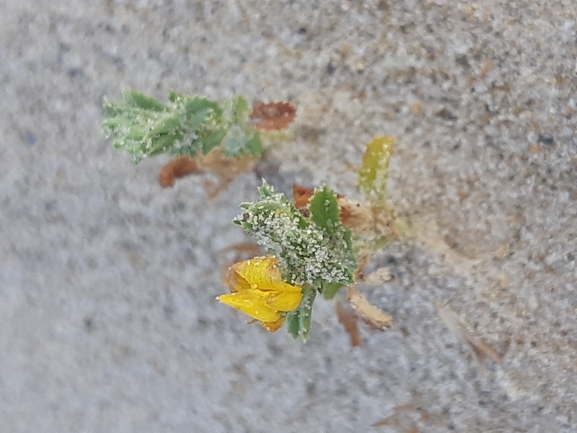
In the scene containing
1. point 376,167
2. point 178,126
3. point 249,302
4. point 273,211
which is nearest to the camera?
point 249,302

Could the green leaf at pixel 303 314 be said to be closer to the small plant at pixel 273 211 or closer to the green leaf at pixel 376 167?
the small plant at pixel 273 211

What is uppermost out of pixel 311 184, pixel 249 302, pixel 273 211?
pixel 311 184

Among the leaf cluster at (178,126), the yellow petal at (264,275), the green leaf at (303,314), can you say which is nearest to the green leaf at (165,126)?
the leaf cluster at (178,126)

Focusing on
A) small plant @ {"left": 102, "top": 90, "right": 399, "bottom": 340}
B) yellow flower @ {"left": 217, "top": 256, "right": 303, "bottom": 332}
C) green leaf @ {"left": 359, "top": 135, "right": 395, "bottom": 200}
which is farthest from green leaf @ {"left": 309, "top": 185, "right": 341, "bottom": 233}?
green leaf @ {"left": 359, "top": 135, "right": 395, "bottom": 200}

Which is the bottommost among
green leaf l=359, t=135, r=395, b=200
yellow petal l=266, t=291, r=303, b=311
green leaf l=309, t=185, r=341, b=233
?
yellow petal l=266, t=291, r=303, b=311

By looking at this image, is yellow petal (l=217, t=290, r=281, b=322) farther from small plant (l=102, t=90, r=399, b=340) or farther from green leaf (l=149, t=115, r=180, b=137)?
green leaf (l=149, t=115, r=180, b=137)

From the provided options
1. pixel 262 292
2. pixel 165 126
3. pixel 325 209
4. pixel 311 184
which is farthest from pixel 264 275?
pixel 311 184

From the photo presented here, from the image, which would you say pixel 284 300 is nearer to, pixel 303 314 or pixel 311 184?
pixel 303 314
